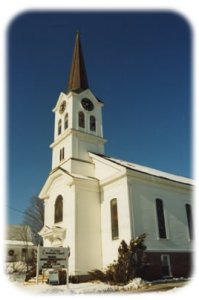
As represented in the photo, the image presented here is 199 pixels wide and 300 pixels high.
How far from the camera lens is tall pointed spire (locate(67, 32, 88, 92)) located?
1087 inches

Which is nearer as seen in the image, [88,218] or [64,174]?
[88,218]

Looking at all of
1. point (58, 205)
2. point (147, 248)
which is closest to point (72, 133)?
point (58, 205)

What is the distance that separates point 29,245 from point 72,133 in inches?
1074

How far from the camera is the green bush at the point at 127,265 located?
50.2ft

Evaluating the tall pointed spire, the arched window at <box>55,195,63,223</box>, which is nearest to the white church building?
the arched window at <box>55,195,63,223</box>

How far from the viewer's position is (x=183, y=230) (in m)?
20.8

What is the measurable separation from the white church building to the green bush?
93 centimetres

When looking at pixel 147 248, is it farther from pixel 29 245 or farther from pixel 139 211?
pixel 29 245

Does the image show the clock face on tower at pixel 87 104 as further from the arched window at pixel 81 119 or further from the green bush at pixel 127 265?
the green bush at pixel 127 265

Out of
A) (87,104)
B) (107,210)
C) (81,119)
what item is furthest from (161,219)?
(87,104)

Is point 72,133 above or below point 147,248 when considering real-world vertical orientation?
above

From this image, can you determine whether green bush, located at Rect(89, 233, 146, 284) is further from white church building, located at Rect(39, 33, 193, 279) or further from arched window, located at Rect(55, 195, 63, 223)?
arched window, located at Rect(55, 195, 63, 223)

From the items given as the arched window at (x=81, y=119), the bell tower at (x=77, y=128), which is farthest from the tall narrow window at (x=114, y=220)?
the arched window at (x=81, y=119)

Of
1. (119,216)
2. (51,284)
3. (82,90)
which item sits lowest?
(51,284)
